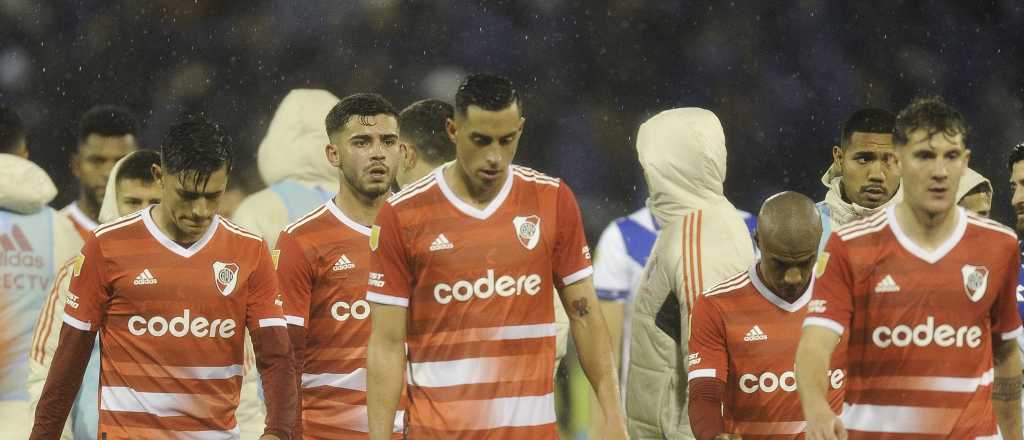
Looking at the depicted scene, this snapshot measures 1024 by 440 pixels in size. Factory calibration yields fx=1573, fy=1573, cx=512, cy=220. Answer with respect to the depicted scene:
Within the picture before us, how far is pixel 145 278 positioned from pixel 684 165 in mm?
1935

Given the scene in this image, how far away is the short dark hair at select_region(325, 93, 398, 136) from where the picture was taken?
554 centimetres

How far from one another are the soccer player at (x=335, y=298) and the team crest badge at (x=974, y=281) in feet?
6.43

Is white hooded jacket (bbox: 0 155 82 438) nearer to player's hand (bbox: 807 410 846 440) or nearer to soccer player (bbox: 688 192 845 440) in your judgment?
soccer player (bbox: 688 192 845 440)

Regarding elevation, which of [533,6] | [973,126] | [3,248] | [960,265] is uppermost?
[533,6]

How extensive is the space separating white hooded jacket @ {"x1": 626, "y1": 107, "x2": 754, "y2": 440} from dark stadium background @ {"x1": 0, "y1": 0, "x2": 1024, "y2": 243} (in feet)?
13.4

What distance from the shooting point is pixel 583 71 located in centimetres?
1024

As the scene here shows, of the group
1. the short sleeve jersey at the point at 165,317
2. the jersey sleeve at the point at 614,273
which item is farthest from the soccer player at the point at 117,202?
the jersey sleeve at the point at 614,273

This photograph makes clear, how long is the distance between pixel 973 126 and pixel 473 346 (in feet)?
20.7

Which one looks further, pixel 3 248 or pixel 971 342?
pixel 3 248

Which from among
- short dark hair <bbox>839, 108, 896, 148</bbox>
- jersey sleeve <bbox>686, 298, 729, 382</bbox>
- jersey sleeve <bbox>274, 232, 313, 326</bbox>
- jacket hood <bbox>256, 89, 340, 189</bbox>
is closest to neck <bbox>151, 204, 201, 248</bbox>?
jersey sleeve <bbox>274, 232, 313, 326</bbox>

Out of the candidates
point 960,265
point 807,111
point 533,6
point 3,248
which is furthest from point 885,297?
point 533,6

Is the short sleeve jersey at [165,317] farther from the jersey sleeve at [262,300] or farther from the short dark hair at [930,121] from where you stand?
the short dark hair at [930,121]

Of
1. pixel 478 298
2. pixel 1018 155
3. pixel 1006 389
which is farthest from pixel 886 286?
pixel 1018 155

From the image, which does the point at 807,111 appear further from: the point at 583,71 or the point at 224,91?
the point at 224,91
